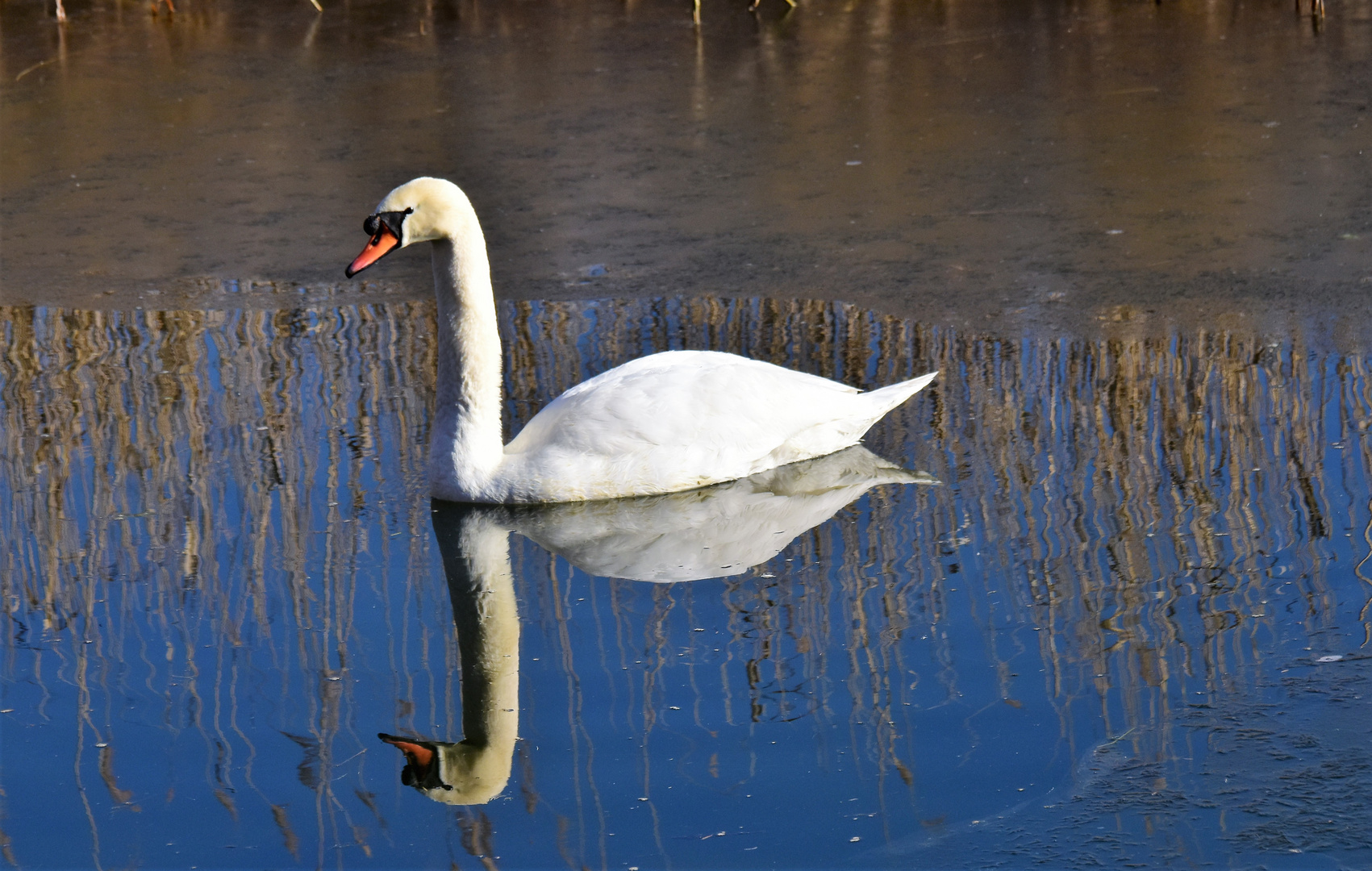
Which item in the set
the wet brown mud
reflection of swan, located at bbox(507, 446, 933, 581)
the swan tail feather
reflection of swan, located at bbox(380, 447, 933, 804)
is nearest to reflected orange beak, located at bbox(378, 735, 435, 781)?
reflection of swan, located at bbox(380, 447, 933, 804)

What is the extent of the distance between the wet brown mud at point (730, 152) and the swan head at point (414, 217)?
2.19 meters

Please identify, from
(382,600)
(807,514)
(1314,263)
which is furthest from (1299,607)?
(1314,263)

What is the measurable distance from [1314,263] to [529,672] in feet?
14.4

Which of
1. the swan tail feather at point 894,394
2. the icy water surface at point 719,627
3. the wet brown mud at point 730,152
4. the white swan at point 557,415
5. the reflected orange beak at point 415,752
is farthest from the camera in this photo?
the wet brown mud at point 730,152

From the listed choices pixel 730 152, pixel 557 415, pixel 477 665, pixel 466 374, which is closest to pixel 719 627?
pixel 477 665

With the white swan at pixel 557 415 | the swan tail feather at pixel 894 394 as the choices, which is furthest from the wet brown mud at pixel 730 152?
the white swan at pixel 557 415

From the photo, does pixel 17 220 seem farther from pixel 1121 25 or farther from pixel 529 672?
pixel 1121 25

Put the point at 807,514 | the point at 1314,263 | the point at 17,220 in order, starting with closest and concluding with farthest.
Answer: the point at 807,514, the point at 1314,263, the point at 17,220

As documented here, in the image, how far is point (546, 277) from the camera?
313 inches

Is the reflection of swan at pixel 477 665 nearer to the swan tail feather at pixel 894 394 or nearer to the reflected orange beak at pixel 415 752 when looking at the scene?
the reflected orange beak at pixel 415 752

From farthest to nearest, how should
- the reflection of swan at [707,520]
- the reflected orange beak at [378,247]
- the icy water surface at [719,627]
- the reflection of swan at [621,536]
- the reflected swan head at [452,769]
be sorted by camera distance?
1. the reflected orange beak at [378,247]
2. the reflection of swan at [707,520]
3. the reflection of swan at [621,536]
4. the reflected swan head at [452,769]
5. the icy water surface at [719,627]

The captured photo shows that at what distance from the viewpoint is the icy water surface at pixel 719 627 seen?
378 cm

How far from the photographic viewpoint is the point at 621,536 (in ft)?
18.0

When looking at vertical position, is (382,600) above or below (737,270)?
below
